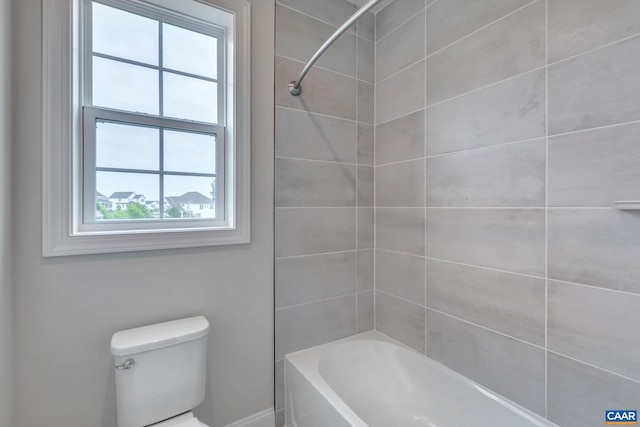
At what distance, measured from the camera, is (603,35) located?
970mm

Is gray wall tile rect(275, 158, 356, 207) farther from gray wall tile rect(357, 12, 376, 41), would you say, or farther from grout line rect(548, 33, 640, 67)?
grout line rect(548, 33, 640, 67)

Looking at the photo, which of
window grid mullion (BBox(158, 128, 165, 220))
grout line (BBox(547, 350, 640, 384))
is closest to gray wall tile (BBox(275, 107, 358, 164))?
window grid mullion (BBox(158, 128, 165, 220))

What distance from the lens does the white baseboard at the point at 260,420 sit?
59.0 inches

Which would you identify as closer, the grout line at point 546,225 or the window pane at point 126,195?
the grout line at point 546,225

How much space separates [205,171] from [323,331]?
1.19 meters

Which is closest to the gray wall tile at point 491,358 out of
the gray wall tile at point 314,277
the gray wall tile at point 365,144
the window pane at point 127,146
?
the gray wall tile at point 314,277

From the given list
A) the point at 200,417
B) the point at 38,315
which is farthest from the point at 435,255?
the point at 38,315

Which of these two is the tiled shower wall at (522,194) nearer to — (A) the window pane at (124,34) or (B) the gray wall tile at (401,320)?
(B) the gray wall tile at (401,320)

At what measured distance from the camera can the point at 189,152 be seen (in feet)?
4.88

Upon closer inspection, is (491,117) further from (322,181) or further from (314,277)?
(314,277)

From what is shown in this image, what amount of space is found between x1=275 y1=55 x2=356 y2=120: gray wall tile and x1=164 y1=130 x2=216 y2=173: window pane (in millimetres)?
471

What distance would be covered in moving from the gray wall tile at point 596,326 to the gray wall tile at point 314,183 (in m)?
1.13

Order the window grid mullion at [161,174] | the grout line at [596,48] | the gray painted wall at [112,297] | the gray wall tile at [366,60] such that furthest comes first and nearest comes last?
the gray wall tile at [366,60]
the window grid mullion at [161,174]
the gray painted wall at [112,297]
the grout line at [596,48]

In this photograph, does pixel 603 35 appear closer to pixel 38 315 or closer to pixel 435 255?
pixel 435 255
